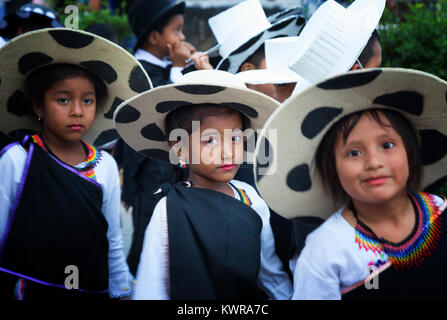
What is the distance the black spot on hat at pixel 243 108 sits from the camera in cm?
204

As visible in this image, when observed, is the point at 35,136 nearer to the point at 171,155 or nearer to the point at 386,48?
the point at 171,155

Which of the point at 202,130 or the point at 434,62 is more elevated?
the point at 434,62

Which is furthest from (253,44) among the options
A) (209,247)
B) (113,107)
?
(209,247)

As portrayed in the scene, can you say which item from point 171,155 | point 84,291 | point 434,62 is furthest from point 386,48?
point 84,291

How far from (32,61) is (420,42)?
3241 mm

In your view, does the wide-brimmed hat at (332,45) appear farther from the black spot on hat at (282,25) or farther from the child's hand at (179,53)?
the child's hand at (179,53)

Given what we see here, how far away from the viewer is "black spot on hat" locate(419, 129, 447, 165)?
1.78 m

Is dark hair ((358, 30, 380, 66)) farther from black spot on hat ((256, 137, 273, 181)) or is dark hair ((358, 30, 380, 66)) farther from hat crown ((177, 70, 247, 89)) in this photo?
black spot on hat ((256, 137, 273, 181))

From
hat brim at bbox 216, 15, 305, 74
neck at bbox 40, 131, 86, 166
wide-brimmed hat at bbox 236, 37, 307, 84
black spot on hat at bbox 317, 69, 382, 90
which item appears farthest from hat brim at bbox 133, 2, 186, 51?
black spot on hat at bbox 317, 69, 382, 90

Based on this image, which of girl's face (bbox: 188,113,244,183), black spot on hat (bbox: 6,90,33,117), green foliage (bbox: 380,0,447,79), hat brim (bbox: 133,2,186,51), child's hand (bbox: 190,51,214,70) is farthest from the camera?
hat brim (bbox: 133,2,186,51)

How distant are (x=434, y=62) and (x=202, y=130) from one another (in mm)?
2675

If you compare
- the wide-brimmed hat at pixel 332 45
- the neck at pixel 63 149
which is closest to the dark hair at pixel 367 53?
the wide-brimmed hat at pixel 332 45

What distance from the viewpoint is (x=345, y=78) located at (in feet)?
4.94

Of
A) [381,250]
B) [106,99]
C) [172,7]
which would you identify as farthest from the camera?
[172,7]
